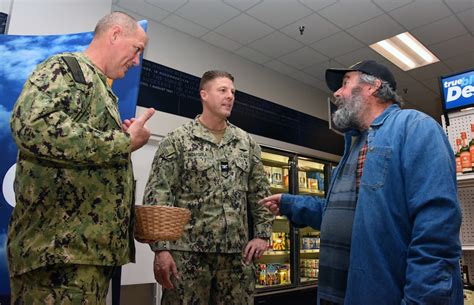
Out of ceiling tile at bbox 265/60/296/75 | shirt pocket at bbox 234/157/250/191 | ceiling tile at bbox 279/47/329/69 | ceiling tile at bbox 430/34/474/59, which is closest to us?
shirt pocket at bbox 234/157/250/191

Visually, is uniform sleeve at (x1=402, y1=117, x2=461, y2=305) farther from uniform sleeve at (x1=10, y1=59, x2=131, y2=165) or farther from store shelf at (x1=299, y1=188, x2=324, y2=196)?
store shelf at (x1=299, y1=188, x2=324, y2=196)

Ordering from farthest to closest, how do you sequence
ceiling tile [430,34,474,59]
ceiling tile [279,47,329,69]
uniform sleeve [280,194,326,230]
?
ceiling tile [279,47,329,69] → ceiling tile [430,34,474,59] → uniform sleeve [280,194,326,230]

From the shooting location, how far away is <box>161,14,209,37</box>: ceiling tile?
468 centimetres

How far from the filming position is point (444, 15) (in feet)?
15.5

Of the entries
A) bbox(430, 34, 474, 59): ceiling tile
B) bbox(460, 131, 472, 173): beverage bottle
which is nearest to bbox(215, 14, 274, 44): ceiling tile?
bbox(430, 34, 474, 59): ceiling tile

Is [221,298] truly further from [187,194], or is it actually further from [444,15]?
[444,15]

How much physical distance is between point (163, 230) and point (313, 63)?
16.5 feet

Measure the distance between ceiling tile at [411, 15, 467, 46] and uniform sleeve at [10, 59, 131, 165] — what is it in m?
5.00

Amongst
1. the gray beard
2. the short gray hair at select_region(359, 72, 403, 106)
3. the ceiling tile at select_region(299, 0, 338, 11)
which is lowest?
the gray beard

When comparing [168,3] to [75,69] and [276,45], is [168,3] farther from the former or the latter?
[75,69]

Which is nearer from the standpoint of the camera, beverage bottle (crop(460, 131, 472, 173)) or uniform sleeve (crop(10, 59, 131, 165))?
uniform sleeve (crop(10, 59, 131, 165))

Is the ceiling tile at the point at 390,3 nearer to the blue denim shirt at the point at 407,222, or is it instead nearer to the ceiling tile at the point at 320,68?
the ceiling tile at the point at 320,68

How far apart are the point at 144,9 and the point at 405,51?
4020 millimetres

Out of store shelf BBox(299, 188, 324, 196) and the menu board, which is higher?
the menu board
